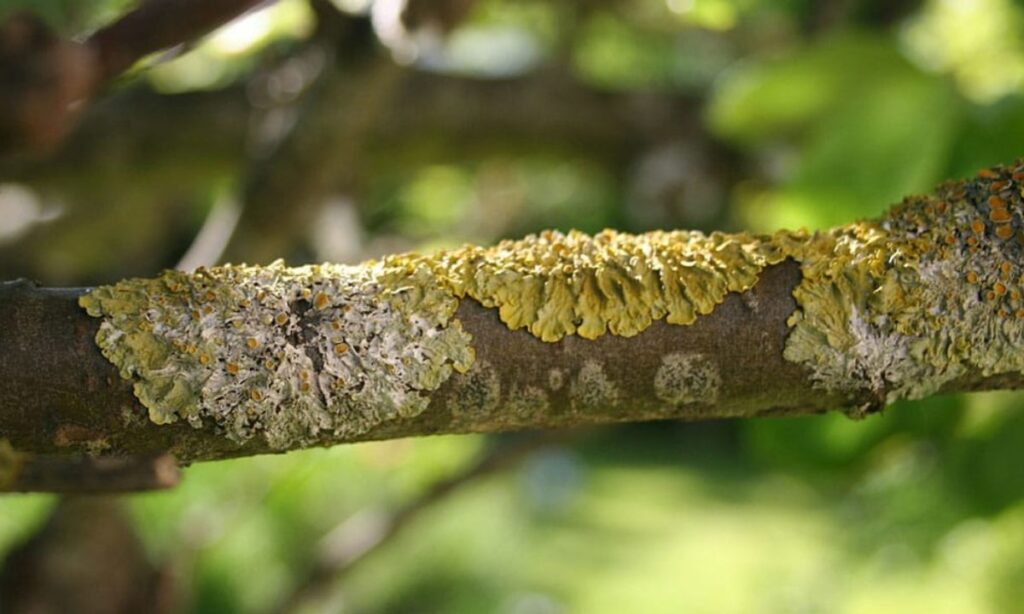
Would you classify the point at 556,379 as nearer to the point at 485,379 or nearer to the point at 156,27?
the point at 485,379

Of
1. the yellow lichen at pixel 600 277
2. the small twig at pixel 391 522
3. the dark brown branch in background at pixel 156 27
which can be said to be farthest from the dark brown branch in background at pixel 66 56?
the small twig at pixel 391 522

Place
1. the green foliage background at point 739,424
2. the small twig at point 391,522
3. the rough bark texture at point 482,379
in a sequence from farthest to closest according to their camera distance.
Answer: the small twig at point 391,522
the green foliage background at point 739,424
the rough bark texture at point 482,379

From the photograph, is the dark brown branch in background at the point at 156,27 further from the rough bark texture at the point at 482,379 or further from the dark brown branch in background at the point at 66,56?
the rough bark texture at the point at 482,379

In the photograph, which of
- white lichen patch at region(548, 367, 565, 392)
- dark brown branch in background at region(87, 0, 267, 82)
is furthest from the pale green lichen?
dark brown branch in background at region(87, 0, 267, 82)

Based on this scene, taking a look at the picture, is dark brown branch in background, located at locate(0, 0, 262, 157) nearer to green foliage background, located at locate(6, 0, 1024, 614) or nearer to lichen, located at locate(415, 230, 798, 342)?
lichen, located at locate(415, 230, 798, 342)

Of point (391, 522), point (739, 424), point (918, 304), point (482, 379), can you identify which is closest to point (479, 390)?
point (482, 379)
